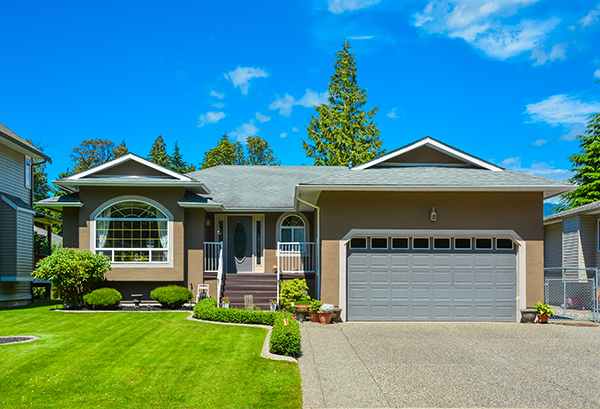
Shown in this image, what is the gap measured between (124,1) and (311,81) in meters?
20.8

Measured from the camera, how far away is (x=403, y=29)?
21359 mm

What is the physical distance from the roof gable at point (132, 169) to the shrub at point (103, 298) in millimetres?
3857

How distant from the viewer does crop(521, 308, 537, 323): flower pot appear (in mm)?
12464

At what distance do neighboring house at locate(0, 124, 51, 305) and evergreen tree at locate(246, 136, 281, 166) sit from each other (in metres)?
29.2

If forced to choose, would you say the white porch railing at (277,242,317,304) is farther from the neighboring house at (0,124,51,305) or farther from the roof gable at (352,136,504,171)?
the neighboring house at (0,124,51,305)

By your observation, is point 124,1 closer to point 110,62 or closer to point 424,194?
point 110,62

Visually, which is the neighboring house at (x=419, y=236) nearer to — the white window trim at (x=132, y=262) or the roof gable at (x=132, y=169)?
the white window trim at (x=132, y=262)

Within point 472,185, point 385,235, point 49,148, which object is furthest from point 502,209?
point 49,148

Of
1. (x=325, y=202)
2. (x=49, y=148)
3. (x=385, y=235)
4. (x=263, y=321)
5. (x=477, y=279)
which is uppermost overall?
(x=49, y=148)

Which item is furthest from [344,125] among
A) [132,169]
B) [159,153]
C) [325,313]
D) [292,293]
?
[159,153]

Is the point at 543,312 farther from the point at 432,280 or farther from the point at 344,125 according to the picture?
the point at 344,125

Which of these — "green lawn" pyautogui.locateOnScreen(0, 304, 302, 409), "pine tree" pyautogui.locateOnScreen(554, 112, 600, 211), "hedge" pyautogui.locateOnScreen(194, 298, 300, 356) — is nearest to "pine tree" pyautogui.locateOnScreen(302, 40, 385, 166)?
"pine tree" pyautogui.locateOnScreen(554, 112, 600, 211)

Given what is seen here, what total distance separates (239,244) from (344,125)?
1971cm

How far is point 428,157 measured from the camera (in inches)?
579
